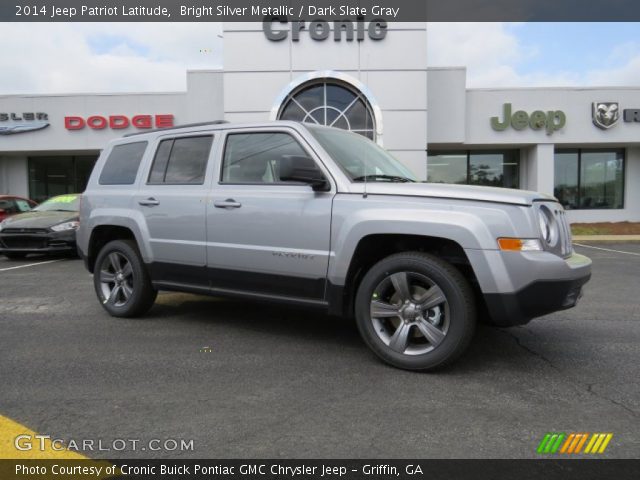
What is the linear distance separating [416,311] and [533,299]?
79cm

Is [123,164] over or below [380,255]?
over

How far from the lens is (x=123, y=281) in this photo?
542 cm

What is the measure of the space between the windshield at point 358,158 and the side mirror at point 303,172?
236 millimetres

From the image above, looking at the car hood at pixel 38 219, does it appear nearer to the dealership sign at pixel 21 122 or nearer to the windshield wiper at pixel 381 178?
the windshield wiper at pixel 381 178

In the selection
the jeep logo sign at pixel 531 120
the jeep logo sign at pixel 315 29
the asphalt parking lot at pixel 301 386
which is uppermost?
the jeep logo sign at pixel 315 29

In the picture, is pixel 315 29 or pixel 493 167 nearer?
pixel 315 29

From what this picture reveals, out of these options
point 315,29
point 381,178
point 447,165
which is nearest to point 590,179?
point 447,165

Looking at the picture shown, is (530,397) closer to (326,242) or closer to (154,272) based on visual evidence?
(326,242)

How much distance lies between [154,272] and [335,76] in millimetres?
12875

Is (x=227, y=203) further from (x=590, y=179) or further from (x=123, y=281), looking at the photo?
(x=590, y=179)

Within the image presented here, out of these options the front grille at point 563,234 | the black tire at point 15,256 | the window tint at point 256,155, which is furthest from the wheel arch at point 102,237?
the black tire at point 15,256

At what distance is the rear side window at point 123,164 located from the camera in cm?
536

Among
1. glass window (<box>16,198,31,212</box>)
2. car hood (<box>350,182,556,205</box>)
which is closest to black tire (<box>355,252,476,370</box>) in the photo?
car hood (<box>350,182,556,205</box>)

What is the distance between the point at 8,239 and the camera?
1059 cm
